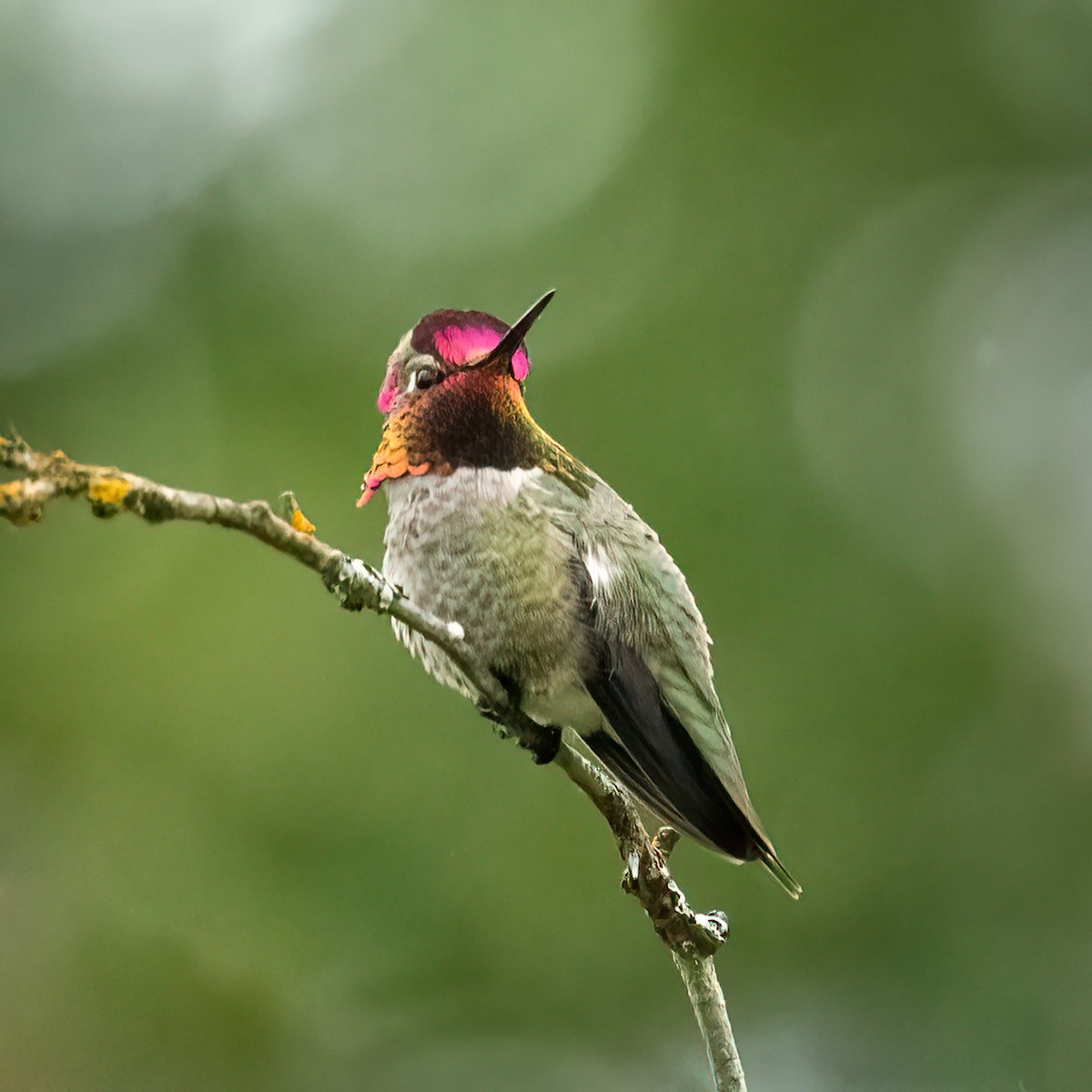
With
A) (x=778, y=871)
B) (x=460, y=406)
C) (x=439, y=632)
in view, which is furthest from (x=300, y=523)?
(x=778, y=871)

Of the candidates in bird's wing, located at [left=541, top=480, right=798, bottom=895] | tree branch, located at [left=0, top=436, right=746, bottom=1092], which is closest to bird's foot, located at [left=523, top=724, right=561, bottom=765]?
tree branch, located at [left=0, top=436, right=746, bottom=1092]

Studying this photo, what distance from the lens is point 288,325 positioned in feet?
20.1

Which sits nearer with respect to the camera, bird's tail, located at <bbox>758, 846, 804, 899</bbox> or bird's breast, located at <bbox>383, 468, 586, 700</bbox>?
bird's tail, located at <bbox>758, 846, 804, 899</bbox>

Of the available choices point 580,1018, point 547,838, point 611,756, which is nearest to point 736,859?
point 611,756

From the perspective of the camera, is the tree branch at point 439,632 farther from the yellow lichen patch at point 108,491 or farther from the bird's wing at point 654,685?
the bird's wing at point 654,685

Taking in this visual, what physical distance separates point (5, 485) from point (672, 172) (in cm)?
553

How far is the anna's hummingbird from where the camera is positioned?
104 inches

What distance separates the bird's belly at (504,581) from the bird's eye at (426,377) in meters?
0.27

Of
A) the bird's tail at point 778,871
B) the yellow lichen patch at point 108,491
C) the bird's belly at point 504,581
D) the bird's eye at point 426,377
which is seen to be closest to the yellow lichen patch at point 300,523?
the yellow lichen patch at point 108,491

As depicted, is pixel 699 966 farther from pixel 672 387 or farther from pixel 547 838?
pixel 672 387

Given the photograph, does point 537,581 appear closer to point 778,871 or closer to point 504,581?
point 504,581

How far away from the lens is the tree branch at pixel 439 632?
5.02 feet

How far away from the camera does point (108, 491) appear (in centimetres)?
153

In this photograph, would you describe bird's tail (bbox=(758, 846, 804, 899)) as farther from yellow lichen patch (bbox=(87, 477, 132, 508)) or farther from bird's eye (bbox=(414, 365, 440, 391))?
yellow lichen patch (bbox=(87, 477, 132, 508))
